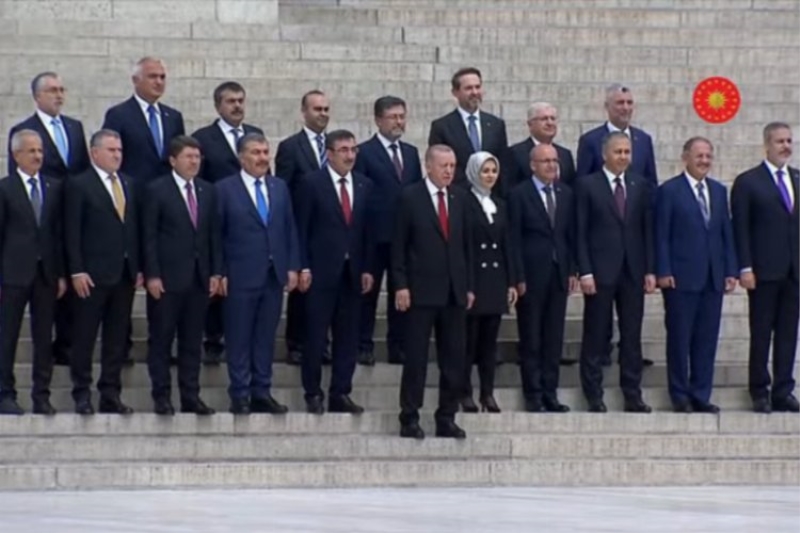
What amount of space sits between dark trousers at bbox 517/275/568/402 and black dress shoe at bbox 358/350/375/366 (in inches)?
38.4

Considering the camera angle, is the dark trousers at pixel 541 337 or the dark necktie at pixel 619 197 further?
the dark necktie at pixel 619 197

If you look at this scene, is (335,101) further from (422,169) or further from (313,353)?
(313,353)

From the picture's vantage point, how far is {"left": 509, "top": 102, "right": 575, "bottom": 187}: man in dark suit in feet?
57.8

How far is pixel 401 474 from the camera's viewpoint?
16250 mm

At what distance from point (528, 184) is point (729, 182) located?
3102 mm

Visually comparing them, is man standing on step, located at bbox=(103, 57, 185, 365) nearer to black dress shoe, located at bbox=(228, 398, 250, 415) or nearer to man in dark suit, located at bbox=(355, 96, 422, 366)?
black dress shoe, located at bbox=(228, 398, 250, 415)

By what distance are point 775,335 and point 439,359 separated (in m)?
2.39

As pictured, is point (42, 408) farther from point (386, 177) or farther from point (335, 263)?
point (386, 177)

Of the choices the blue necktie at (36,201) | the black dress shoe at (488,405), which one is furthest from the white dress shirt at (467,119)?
the blue necktie at (36,201)

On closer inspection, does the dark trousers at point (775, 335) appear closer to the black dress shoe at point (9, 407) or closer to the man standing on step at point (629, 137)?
the man standing on step at point (629, 137)

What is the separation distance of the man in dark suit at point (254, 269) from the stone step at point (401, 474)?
0.67m

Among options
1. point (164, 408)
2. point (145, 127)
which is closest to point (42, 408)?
point (164, 408)

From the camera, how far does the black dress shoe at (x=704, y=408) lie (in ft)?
56.9

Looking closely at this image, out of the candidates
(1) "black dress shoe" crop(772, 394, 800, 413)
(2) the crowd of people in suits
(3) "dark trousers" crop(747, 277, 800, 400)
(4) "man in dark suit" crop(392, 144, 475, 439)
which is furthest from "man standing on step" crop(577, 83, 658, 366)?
(4) "man in dark suit" crop(392, 144, 475, 439)
